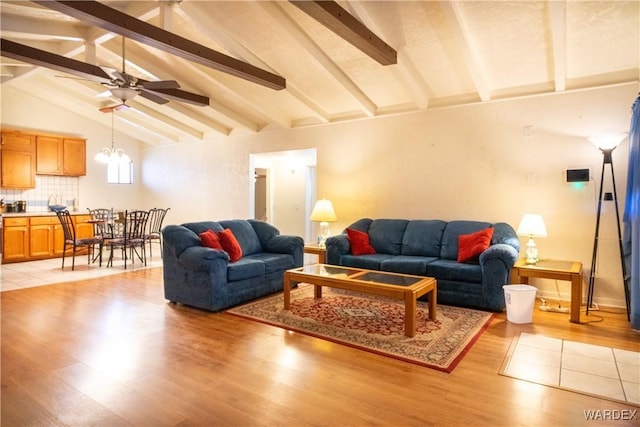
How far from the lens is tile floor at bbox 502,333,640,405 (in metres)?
2.41

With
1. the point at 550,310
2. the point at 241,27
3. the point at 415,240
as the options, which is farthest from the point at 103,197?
the point at 550,310

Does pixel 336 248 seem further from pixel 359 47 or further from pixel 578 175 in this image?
pixel 578 175

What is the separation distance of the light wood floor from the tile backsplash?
15.8ft

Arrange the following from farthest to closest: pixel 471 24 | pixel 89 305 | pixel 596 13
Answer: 1. pixel 89 305
2. pixel 471 24
3. pixel 596 13

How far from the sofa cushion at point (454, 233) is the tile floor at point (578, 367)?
5.05ft

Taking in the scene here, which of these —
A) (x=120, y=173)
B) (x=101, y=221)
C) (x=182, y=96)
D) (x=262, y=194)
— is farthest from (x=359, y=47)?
(x=120, y=173)

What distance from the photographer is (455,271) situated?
4.16m

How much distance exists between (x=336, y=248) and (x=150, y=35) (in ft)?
10.5

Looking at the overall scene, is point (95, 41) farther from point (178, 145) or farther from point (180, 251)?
→ point (178, 145)

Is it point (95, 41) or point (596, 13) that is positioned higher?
point (95, 41)

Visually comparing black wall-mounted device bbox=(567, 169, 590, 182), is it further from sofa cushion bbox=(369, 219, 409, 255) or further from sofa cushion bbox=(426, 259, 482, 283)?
sofa cushion bbox=(369, 219, 409, 255)

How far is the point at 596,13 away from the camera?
3.35 metres

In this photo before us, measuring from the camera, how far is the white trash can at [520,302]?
3.61 m

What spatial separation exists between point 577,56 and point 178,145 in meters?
7.61
